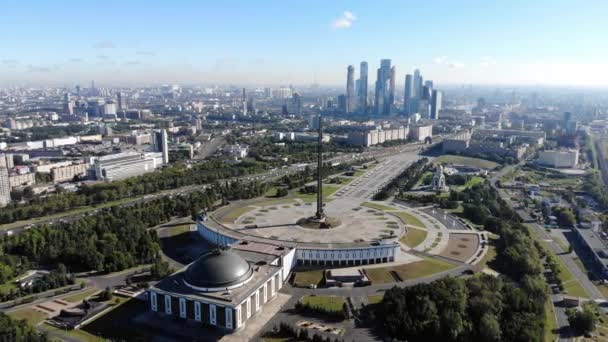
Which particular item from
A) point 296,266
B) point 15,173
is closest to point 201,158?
point 15,173

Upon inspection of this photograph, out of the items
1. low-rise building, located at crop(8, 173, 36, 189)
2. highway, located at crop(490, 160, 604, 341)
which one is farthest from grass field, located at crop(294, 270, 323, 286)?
low-rise building, located at crop(8, 173, 36, 189)

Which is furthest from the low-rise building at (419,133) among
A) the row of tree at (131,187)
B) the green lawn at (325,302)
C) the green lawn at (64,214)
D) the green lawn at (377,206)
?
the green lawn at (325,302)

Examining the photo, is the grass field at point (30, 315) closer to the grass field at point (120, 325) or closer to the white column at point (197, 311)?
the grass field at point (120, 325)

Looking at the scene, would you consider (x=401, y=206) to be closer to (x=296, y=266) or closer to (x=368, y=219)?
(x=368, y=219)

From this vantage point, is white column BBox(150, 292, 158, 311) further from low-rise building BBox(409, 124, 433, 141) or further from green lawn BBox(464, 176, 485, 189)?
low-rise building BBox(409, 124, 433, 141)

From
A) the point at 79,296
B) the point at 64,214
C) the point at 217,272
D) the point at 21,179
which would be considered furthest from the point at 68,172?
the point at 217,272

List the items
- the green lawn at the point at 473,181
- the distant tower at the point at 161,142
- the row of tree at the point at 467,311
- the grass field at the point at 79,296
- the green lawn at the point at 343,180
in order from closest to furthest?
the row of tree at the point at 467,311 → the grass field at the point at 79,296 → the green lawn at the point at 343,180 → the green lawn at the point at 473,181 → the distant tower at the point at 161,142
